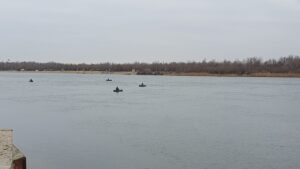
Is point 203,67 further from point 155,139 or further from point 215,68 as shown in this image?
point 155,139

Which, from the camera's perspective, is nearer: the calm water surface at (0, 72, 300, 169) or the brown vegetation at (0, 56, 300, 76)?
the calm water surface at (0, 72, 300, 169)

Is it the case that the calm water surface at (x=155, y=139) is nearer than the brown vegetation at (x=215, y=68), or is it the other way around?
the calm water surface at (x=155, y=139)

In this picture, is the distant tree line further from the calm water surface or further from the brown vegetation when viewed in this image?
the calm water surface

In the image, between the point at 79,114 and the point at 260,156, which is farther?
the point at 79,114

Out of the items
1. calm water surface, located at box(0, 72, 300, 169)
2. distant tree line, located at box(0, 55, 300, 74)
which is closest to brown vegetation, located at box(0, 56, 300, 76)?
distant tree line, located at box(0, 55, 300, 74)

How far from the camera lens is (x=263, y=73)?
312ft

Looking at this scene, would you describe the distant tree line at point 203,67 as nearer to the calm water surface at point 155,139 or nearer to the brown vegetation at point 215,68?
the brown vegetation at point 215,68

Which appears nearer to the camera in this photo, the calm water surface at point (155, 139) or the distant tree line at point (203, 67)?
the calm water surface at point (155, 139)

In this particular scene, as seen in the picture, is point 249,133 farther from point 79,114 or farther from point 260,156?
point 79,114

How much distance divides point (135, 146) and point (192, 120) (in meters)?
7.16

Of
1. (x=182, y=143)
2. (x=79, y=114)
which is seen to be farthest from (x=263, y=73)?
(x=182, y=143)

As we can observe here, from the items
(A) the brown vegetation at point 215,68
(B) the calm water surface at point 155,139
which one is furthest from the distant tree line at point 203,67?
(B) the calm water surface at point 155,139

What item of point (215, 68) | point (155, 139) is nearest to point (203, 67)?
point (215, 68)

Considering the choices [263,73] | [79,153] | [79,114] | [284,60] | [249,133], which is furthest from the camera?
[284,60]
